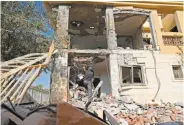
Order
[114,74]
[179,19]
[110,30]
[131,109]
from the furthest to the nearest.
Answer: [179,19] < [110,30] < [114,74] < [131,109]

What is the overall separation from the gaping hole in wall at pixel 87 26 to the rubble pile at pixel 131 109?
5331 millimetres

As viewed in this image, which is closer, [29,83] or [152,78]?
[29,83]

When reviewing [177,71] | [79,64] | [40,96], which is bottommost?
[40,96]

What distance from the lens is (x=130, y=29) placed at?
56.3ft

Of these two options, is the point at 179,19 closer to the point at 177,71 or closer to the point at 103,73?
the point at 177,71

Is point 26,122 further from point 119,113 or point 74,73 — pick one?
point 74,73

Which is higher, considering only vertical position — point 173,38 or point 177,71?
point 173,38

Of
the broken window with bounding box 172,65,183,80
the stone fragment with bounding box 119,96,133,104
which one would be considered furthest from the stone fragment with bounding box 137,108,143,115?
the broken window with bounding box 172,65,183,80

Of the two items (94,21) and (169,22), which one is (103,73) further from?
(169,22)

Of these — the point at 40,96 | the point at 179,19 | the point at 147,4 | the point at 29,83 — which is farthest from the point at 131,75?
the point at 29,83

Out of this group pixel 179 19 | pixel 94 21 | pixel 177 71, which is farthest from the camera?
pixel 94 21

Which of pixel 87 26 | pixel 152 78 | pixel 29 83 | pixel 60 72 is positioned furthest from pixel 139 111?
pixel 87 26

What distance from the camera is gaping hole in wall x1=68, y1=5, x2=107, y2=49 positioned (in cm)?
1449

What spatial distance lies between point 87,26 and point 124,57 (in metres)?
5.11
